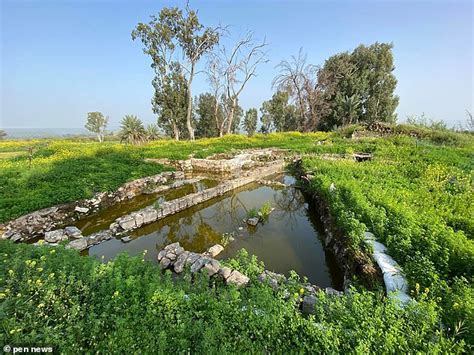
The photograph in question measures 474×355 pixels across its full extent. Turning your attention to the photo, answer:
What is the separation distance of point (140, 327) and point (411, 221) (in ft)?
14.8

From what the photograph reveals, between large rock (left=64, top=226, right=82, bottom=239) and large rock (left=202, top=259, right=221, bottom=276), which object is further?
large rock (left=64, top=226, right=82, bottom=239)

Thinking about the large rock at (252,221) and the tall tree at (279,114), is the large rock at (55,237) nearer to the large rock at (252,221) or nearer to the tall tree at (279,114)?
the large rock at (252,221)

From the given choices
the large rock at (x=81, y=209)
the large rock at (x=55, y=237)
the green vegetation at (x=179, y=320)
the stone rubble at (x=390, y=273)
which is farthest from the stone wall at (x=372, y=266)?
the large rock at (x=81, y=209)

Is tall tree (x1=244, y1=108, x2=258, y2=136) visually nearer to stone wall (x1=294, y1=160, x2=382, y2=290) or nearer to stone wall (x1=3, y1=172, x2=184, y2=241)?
stone wall (x1=3, y1=172, x2=184, y2=241)

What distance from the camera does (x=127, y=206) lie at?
8430mm

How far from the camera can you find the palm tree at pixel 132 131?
20.2 metres

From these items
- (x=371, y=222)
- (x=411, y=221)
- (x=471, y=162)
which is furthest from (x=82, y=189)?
(x=471, y=162)

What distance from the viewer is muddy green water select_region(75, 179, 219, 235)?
6.89 meters

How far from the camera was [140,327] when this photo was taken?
2270mm

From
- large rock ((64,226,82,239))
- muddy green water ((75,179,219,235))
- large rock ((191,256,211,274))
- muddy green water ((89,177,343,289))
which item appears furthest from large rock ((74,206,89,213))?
large rock ((191,256,211,274))

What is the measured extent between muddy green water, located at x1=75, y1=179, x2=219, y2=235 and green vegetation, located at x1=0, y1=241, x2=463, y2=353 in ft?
13.8

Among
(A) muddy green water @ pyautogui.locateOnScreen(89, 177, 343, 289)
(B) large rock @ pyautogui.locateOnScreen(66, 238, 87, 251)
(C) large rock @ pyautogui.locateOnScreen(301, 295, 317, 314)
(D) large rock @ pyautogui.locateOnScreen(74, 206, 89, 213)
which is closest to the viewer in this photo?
(C) large rock @ pyautogui.locateOnScreen(301, 295, 317, 314)

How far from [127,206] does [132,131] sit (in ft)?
47.3

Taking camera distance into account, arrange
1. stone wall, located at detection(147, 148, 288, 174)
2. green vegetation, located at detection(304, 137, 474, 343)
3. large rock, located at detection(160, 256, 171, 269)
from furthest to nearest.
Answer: stone wall, located at detection(147, 148, 288, 174)
large rock, located at detection(160, 256, 171, 269)
green vegetation, located at detection(304, 137, 474, 343)
